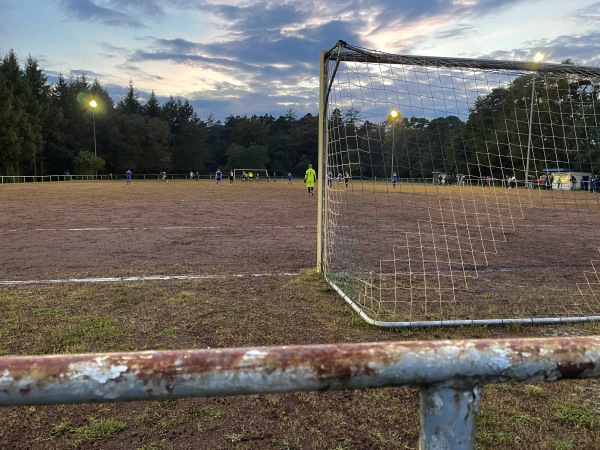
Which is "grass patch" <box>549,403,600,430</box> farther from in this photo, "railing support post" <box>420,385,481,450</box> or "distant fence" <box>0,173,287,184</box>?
"distant fence" <box>0,173,287,184</box>

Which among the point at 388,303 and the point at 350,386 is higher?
the point at 350,386

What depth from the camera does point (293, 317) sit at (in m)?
4.76

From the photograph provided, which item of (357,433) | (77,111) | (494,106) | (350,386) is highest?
(77,111)

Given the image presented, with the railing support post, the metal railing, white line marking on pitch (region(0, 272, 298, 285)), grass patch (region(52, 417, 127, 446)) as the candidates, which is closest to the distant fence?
white line marking on pitch (region(0, 272, 298, 285))

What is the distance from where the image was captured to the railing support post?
103cm

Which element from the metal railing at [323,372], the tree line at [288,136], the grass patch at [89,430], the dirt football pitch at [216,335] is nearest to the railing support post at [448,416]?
the metal railing at [323,372]

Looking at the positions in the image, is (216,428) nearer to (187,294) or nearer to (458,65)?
(187,294)

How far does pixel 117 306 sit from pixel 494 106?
6.48 m

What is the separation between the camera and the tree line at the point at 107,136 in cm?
6109

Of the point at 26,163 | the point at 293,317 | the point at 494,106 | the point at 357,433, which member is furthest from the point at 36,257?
the point at 26,163

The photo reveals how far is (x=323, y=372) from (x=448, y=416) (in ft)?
1.04

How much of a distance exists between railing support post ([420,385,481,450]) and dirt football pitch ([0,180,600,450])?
1666 mm

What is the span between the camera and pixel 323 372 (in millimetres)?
Answer: 958

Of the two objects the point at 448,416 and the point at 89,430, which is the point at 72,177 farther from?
the point at 448,416
